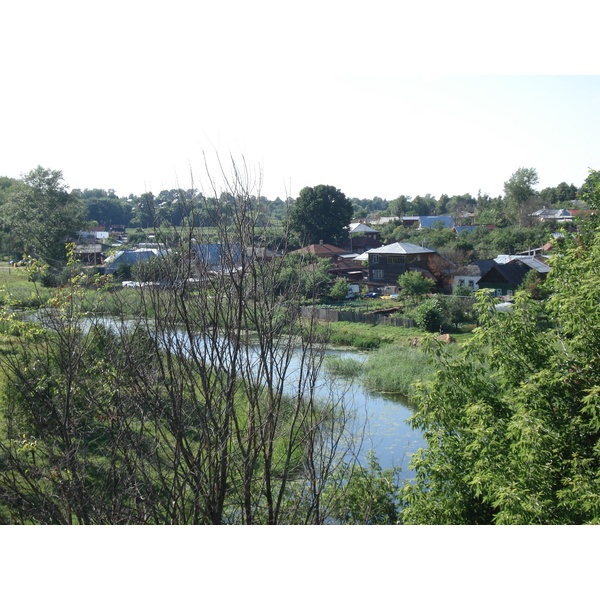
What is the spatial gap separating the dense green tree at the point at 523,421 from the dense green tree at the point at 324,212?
45.7ft

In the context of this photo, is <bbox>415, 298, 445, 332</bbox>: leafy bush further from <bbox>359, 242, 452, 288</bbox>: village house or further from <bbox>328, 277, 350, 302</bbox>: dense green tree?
<bbox>359, 242, 452, 288</bbox>: village house

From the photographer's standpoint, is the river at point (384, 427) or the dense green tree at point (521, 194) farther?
the dense green tree at point (521, 194)

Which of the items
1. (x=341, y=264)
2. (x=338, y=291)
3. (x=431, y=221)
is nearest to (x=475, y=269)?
(x=338, y=291)

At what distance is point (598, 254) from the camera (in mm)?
2908

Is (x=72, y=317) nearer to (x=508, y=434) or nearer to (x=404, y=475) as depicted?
(x=508, y=434)

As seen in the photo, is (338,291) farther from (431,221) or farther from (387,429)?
(431,221)

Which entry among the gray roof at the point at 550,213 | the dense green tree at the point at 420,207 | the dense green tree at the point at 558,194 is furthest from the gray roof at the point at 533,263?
the dense green tree at the point at 420,207

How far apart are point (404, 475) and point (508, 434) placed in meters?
2.40

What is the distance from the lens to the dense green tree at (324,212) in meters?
17.5

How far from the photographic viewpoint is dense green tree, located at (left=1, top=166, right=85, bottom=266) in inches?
437

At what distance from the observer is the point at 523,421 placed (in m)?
2.42

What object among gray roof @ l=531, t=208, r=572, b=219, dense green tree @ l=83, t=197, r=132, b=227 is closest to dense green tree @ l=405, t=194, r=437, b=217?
gray roof @ l=531, t=208, r=572, b=219

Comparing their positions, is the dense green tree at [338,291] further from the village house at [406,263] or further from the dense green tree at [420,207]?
the dense green tree at [420,207]

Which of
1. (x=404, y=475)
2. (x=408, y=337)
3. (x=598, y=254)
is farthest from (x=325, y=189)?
(x=598, y=254)
